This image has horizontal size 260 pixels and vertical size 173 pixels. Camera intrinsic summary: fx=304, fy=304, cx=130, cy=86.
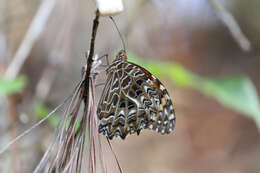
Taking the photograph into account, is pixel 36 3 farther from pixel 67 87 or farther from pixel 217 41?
pixel 217 41

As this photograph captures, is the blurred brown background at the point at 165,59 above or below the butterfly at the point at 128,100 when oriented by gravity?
above

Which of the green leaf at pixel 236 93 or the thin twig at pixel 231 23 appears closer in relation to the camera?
the thin twig at pixel 231 23

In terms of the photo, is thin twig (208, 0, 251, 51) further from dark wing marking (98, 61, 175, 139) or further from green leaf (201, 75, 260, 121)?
dark wing marking (98, 61, 175, 139)

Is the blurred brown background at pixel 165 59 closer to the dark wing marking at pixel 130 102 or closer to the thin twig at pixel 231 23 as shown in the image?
the thin twig at pixel 231 23

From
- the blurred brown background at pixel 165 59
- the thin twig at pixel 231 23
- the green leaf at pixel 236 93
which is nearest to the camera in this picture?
the thin twig at pixel 231 23

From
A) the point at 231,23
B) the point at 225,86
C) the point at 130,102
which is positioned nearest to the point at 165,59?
the point at 225,86

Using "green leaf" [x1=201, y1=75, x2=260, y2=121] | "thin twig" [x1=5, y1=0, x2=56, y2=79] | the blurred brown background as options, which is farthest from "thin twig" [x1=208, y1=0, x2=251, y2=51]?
"thin twig" [x1=5, y1=0, x2=56, y2=79]

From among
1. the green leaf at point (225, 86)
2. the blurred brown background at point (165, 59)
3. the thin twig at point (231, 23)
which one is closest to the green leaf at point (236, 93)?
the green leaf at point (225, 86)

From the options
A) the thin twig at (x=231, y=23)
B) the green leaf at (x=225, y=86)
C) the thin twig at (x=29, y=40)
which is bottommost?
the green leaf at (x=225, y=86)
